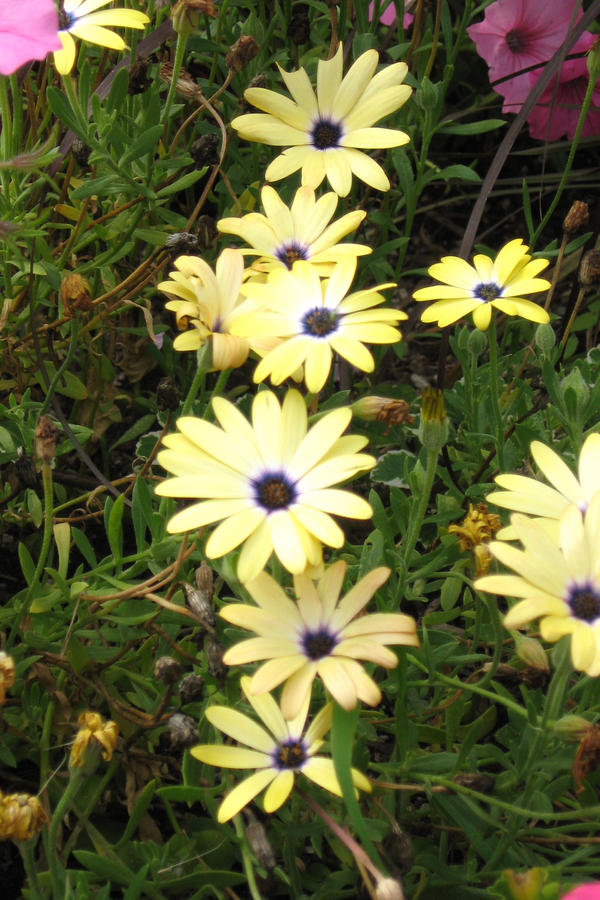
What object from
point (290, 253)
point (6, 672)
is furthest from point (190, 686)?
point (290, 253)

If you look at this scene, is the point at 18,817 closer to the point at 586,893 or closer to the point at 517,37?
the point at 586,893

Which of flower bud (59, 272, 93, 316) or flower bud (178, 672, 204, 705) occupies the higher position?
flower bud (59, 272, 93, 316)

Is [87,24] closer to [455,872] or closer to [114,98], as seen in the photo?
[114,98]

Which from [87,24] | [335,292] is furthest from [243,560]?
[87,24]

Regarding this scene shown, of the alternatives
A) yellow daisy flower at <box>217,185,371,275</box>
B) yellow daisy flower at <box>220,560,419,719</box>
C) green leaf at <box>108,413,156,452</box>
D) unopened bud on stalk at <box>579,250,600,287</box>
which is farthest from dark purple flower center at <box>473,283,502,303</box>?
green leaf at <box>108,413,156,452</box>

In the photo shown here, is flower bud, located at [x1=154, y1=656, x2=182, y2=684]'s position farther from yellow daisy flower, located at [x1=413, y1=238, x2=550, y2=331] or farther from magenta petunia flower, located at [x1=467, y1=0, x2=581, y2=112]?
magenta petunia flower, located at [x1=467, y1=0, x2=581, y2=112]

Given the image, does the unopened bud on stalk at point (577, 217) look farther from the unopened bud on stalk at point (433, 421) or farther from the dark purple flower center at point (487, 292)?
the unopened bud on stalk at point (433, 421)
